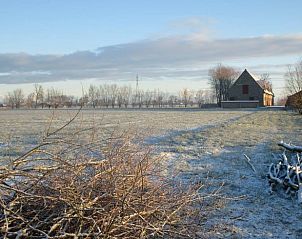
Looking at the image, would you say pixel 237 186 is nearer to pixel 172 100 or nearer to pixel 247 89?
pixel 247 89

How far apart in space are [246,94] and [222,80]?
2110 cm

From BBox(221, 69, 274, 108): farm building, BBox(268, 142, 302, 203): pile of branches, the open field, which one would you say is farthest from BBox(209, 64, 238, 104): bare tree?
BBox(268, 142, 302, 203): pile of branches

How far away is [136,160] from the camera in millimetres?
6582

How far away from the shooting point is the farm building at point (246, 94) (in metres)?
90.8

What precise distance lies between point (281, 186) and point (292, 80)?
188ft

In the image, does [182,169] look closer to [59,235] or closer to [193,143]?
[193,143]

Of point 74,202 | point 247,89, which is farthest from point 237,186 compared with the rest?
point 247,89

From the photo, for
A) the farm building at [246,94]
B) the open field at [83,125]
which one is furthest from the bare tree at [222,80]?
the open field at [83,125]

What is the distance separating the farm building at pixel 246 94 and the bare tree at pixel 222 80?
17.5 metres

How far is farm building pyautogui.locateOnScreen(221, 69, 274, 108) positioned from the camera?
9081 centimetres

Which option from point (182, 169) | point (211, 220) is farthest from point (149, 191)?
point (182, 169)

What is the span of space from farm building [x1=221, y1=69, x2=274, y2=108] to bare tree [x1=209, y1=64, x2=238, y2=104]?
17486 millimetres

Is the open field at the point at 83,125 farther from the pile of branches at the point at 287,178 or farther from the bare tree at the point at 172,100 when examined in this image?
the bare tree at the point at 172,100

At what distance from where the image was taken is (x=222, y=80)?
112250 millimetres
